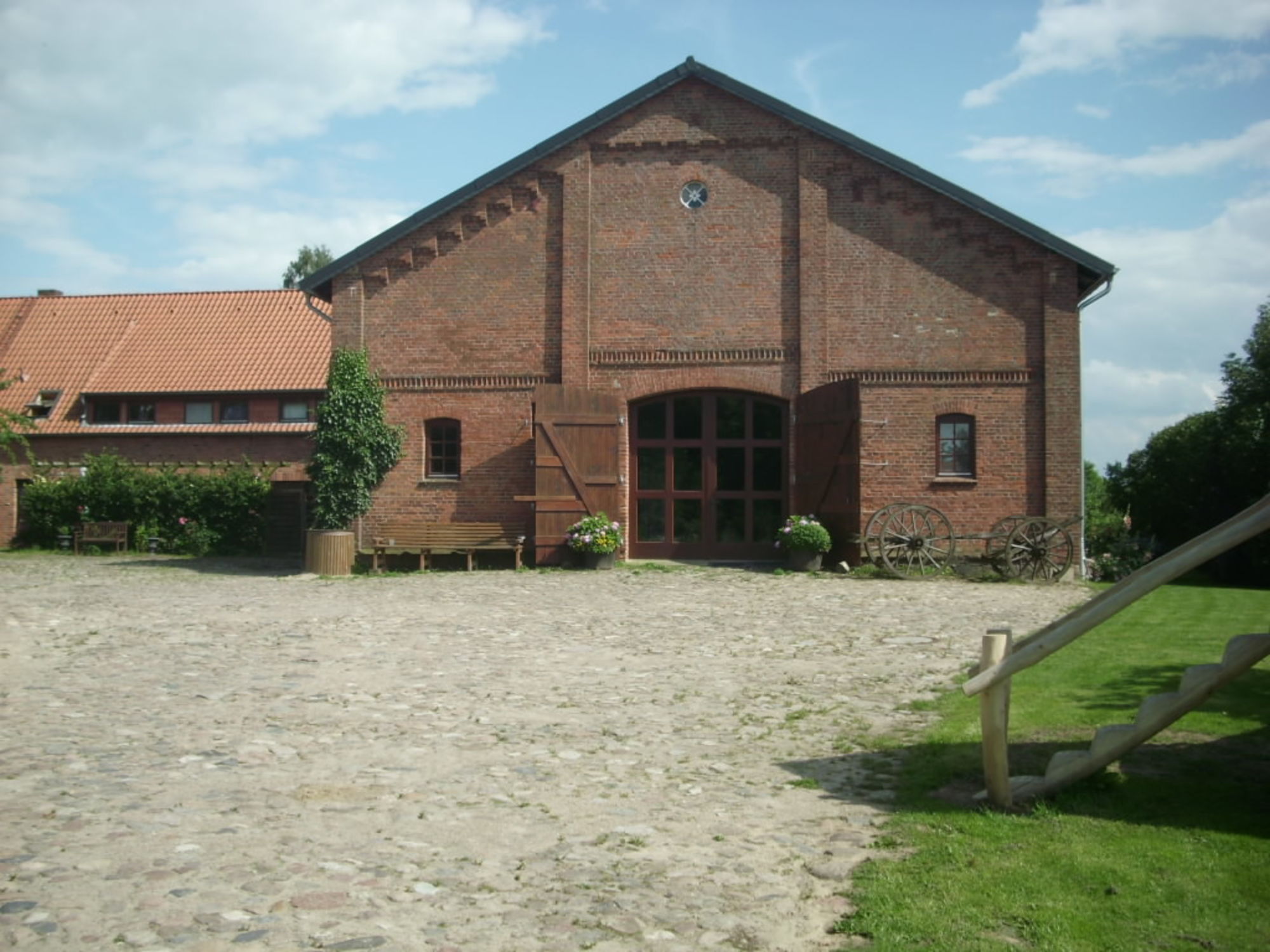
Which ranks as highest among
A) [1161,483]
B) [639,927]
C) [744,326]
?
[744,326]

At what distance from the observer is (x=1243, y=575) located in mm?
21156

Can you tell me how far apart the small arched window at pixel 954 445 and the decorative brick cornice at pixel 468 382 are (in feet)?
21.8

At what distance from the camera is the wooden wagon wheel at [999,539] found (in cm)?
1777

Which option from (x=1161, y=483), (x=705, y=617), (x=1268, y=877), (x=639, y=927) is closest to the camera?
(x=639, y=927)

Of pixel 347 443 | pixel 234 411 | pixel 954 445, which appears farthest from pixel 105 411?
pixel 954 445

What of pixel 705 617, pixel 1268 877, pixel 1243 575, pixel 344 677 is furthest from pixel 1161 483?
pixel 1268 877

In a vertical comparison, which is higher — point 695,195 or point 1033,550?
point 695,195

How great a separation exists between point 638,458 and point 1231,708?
13439mm

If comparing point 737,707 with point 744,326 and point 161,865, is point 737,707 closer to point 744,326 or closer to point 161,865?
point 161,865

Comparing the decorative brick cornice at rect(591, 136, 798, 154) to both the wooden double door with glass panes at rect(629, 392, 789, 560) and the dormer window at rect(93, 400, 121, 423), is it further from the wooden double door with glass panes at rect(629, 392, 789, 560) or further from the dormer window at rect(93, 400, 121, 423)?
the dormer window at rect(93, 400, 121, 423)

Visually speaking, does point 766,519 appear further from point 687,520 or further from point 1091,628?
point 1091,628

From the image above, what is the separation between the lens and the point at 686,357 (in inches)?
784

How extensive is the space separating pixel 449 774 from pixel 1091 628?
333 cm

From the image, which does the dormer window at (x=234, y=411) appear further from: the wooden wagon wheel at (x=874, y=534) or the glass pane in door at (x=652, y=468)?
the wooden wagon wheel at (x=874, y=534)
